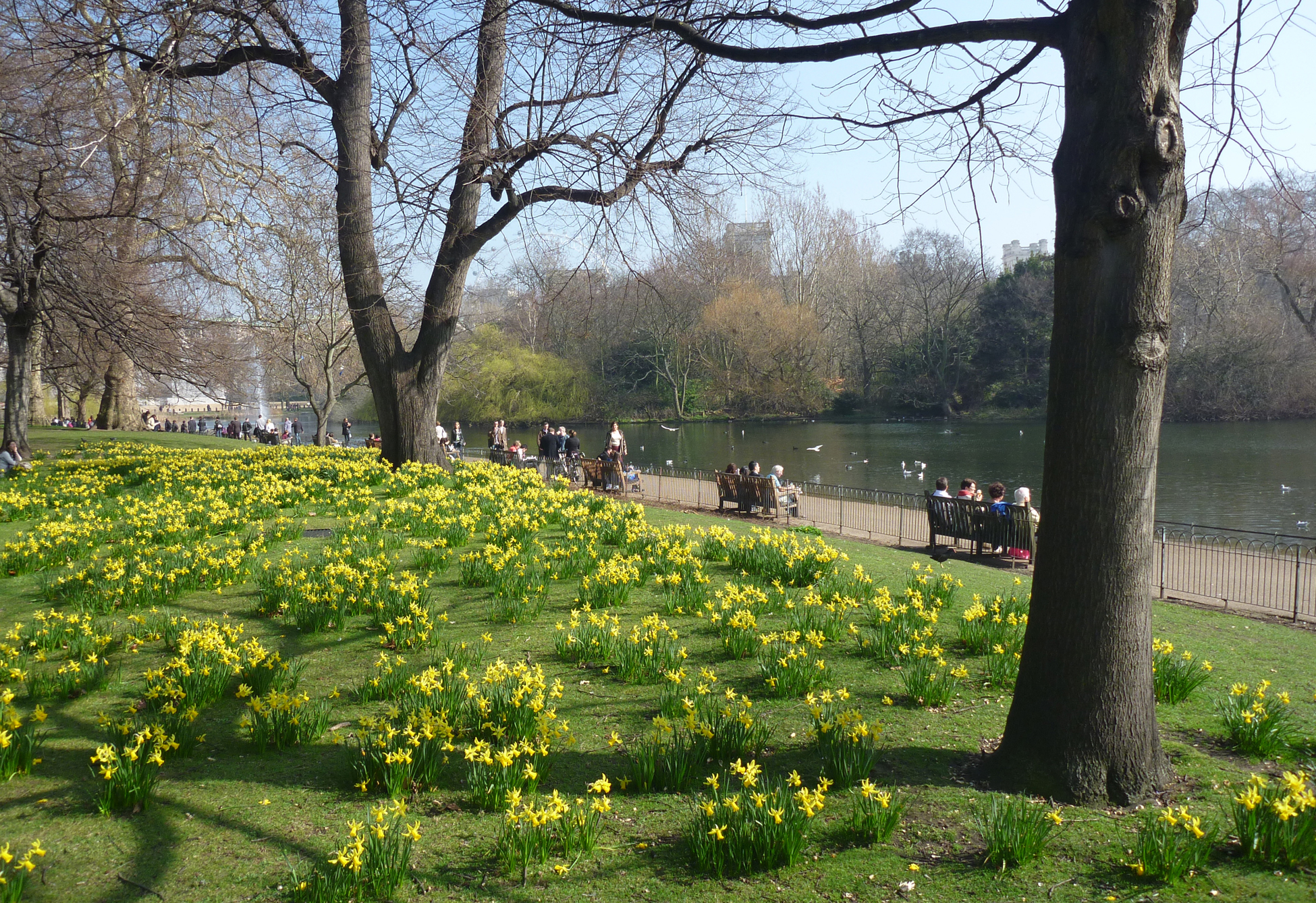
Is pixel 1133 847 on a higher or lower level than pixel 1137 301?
lower

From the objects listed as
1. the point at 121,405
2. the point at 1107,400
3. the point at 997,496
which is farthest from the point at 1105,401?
the point at 121,405

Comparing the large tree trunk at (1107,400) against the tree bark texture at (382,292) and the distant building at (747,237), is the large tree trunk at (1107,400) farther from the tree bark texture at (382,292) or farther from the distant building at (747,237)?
the tree bark texture at (382,292)

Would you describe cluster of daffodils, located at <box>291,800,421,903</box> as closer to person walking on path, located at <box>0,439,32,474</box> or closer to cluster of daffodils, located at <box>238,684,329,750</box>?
cluster of daffodils, located at <box>238,684,329,750</box>

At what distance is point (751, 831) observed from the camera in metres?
3.19

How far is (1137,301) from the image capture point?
3.62m

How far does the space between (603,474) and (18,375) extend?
12.2 m

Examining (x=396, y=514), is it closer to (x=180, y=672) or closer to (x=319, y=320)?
(x=180, y=672)

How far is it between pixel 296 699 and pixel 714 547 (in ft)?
15.5

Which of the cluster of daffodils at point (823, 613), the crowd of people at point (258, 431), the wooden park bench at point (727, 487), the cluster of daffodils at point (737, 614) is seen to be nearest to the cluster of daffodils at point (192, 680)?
the cluster of daffodils at point (737, 614)

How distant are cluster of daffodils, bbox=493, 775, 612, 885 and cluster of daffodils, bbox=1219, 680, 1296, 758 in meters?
3.16

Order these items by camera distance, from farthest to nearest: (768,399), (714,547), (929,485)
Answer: (768,399) < (929,485) < (714,547)

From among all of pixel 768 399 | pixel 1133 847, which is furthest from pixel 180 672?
pixel 768 399

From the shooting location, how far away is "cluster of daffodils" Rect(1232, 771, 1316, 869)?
303 centimetres

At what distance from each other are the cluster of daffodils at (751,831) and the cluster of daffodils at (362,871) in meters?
1.08
